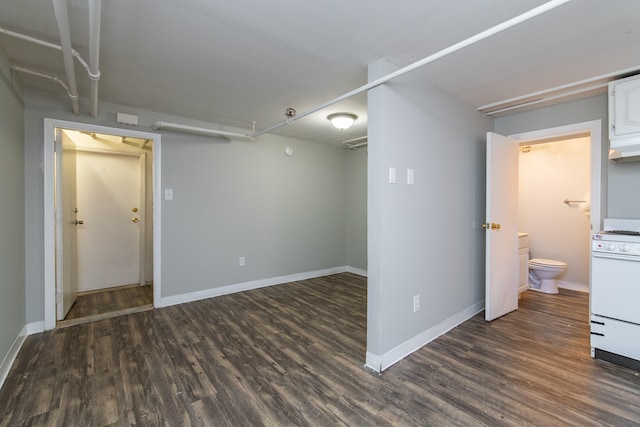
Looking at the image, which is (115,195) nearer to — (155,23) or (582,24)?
(155,23)

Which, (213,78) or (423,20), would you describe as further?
(213,78)

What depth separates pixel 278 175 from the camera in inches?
172

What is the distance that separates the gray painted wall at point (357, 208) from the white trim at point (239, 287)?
426 millimetres

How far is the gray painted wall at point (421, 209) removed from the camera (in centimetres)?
209

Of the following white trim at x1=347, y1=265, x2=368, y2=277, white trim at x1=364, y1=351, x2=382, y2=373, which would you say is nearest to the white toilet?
white trim at x1=347, y1=265, x2=368, y2=277

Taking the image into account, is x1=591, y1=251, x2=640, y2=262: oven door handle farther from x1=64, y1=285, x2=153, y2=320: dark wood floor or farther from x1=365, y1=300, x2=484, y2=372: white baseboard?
x1=64, y1=285, x2=153, y2=320: dark wood floor

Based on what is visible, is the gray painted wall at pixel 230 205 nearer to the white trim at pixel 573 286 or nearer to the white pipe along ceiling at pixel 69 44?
the white pipe along ceiling at pixel 69 44

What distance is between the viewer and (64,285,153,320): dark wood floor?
10.5ft

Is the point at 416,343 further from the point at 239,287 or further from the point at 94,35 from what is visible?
the point at 94,35

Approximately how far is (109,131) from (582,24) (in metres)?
3.98

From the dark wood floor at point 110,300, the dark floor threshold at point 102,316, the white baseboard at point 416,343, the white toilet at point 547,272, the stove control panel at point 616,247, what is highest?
the stove control panel at point 616,247

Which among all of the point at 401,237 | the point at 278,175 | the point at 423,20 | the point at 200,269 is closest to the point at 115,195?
the point at 200,269

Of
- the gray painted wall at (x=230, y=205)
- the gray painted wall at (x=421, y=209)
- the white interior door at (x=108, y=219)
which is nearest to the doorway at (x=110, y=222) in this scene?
the white interior door at (x=108, y=219)

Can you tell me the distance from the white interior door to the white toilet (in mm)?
5755
